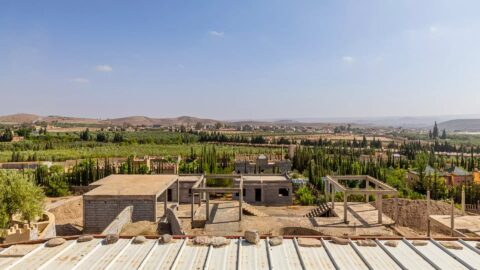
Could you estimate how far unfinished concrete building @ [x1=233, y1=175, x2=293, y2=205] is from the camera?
87.2ft

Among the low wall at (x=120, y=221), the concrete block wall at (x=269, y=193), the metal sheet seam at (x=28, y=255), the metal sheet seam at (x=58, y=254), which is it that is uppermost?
the metal sheet seam at (x=58, y=254)

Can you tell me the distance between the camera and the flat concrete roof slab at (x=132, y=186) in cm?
1791

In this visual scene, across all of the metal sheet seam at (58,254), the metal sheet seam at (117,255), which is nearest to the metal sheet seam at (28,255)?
the metal sheet seam at (58,254)

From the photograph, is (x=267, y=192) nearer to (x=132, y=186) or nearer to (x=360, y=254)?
(x=132, y=186)

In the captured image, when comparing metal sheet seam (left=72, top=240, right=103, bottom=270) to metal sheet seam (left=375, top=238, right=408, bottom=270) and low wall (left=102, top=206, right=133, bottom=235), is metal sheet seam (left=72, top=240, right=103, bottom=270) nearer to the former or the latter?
low wall (left=102, top=206, right=133, bottom=235)

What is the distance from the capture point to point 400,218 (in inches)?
786

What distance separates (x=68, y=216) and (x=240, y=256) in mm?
19603

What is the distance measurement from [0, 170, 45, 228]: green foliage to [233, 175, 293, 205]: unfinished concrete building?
13.0m

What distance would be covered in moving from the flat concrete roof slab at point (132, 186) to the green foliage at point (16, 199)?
279 centimetres

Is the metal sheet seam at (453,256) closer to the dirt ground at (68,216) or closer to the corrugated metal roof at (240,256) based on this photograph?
the corrugated metal roof at (240,256)

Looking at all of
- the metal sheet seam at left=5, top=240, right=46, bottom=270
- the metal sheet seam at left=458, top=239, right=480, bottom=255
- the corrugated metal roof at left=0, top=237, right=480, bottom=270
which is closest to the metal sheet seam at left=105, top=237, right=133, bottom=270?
the corrugated metal roof at left=0, top=237, right=480, bottom=270

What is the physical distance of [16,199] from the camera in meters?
17.5

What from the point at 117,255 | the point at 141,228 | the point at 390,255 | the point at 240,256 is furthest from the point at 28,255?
the point at 390,255

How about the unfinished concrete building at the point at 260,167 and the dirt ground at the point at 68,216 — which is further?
the unfinished concrete building at the point at 260,167
